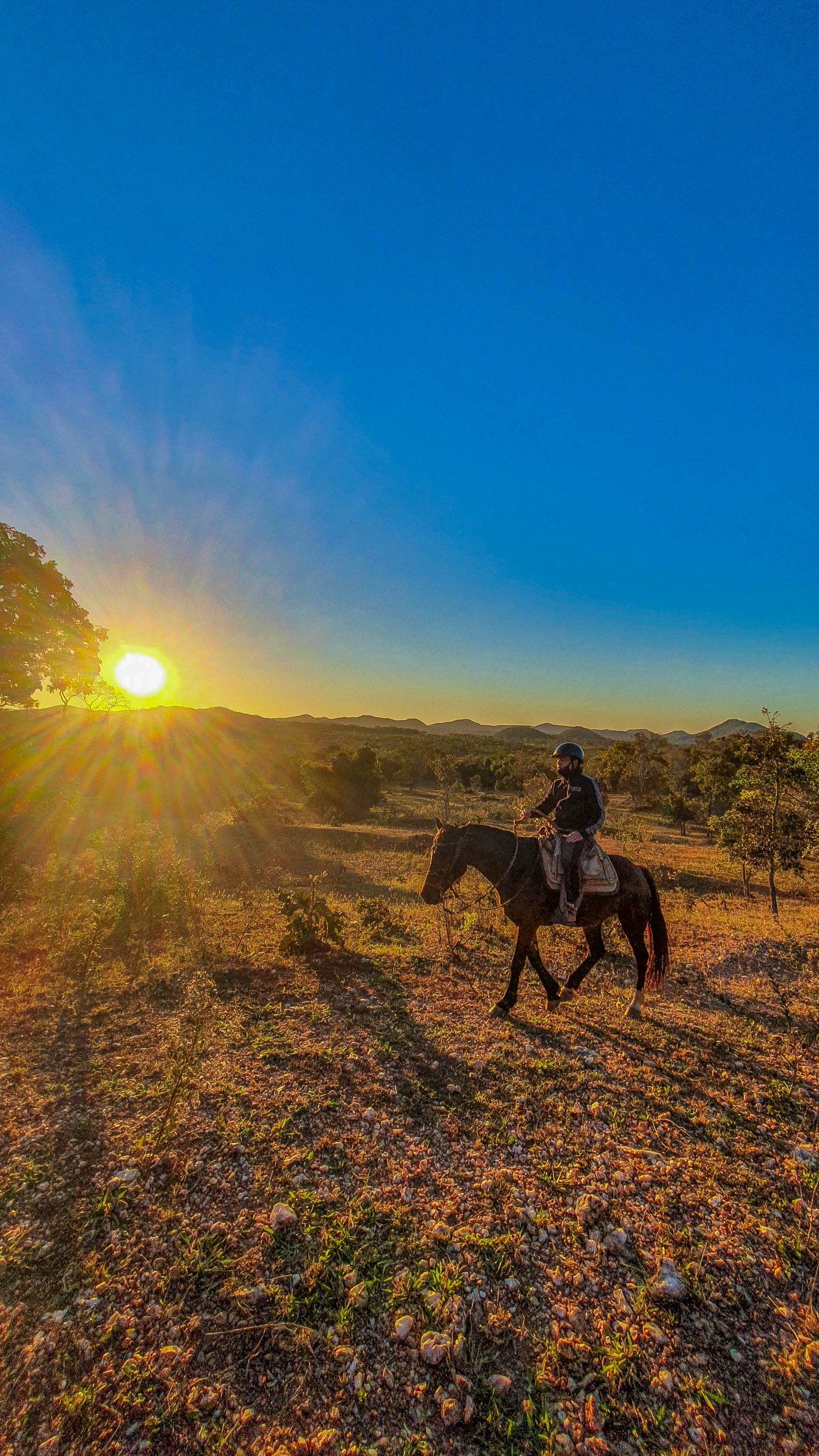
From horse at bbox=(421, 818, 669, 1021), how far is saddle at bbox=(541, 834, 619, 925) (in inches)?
5.0

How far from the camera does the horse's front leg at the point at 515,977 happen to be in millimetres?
6711

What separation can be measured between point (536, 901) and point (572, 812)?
1355mm

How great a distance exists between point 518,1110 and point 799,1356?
231 cm

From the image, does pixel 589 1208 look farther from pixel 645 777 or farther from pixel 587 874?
pixel 645 777

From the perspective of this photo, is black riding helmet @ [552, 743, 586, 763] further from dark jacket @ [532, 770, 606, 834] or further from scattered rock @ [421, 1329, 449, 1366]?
scattered rock @ [421, 1329, 449, 1366]

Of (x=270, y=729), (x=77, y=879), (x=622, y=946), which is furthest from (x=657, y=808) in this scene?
(x=270, y=729)

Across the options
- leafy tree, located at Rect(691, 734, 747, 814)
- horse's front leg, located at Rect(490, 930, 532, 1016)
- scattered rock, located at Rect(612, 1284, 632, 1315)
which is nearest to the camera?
scattered rock, located at Rect(612, 1284, 632, 1315)

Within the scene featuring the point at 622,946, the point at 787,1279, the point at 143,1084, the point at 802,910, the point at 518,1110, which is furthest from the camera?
the point at 802,910

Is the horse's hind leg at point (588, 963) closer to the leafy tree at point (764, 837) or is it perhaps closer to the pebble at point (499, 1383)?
the pebble at point (499, 1383)

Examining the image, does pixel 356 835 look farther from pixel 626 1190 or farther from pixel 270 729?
pixel 270 729

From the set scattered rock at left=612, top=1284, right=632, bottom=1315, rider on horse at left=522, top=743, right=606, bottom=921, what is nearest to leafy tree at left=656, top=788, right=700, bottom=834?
rider on horse at left=522, top=743, right=606, bottom=921

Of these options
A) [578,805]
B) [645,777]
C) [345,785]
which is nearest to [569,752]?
[578,805]

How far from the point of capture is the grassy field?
2488mm

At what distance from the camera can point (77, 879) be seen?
12.0m
